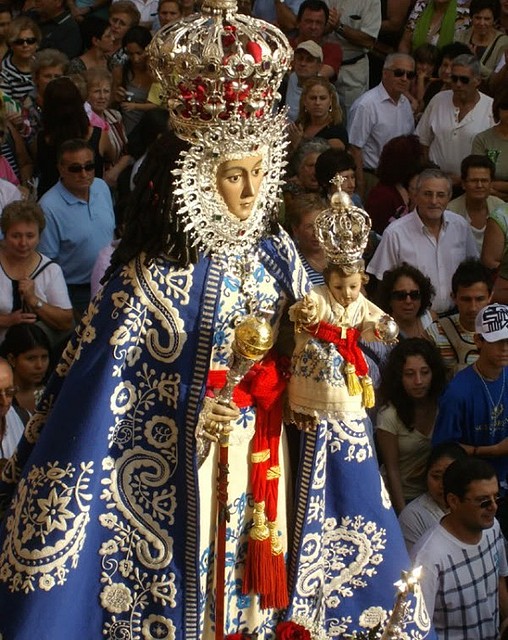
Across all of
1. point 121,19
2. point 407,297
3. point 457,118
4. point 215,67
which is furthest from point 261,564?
point 121,19

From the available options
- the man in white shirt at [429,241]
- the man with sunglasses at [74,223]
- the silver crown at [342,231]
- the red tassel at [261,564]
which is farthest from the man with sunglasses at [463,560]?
the man with sunglasses at [74,223]

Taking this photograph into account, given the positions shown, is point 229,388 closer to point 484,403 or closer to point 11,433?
point 11,433

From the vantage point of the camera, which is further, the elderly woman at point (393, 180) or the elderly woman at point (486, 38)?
the elderly woman at point (486, 38)

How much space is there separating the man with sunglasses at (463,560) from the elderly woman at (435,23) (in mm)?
5654

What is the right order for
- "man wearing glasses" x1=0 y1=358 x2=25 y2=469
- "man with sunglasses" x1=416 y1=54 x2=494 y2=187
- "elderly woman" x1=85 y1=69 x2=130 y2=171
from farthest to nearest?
"man with sunglasses" x1=416 y1=54 x2=494 y2=187 → "elderly woman" x1=85 y1=69 x2=130 y2=171 → "man wearing glasses" x1=0 y1=358 x2=25 y2=469

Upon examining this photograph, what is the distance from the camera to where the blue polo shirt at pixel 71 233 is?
331 inches

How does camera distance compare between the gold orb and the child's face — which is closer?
the gold orb

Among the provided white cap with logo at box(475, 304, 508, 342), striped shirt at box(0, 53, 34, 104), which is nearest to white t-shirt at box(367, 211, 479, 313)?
white cap with logo at box(475, 304, 508, 342)

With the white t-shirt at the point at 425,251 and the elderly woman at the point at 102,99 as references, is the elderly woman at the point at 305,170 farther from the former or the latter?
the elderly woman at the point at 102,99

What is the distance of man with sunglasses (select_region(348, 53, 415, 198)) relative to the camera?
402 inches

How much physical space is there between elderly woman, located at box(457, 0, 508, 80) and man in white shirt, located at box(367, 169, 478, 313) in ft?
Result: 8.73

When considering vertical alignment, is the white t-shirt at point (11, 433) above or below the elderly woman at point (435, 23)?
below

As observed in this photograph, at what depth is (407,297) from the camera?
25.0 ft

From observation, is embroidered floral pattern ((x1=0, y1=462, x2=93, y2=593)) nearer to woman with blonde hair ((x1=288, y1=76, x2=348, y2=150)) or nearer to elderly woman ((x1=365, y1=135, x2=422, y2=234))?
elderly woman ((x1=365, y1=135, x2=422, y2=234))
